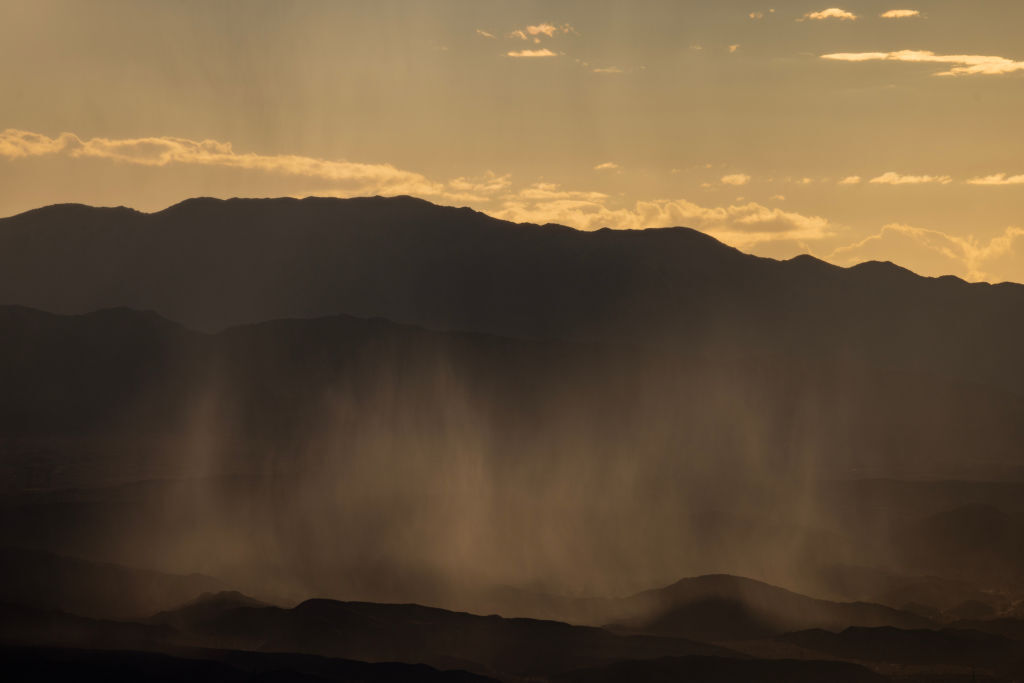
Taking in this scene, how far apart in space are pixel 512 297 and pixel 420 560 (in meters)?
84.6

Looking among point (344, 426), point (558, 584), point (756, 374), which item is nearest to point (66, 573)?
point (558, 584)

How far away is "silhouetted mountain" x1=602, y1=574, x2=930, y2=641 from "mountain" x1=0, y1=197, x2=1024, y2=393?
285 ft

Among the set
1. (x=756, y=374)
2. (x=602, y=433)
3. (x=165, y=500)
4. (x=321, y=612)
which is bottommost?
(x=321, y=612)

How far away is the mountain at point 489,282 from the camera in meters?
144

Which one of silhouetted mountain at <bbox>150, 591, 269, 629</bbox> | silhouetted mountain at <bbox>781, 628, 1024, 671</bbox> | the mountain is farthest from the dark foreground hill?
silhouetted mountain at <bbox>781, 628, 1024, 671</bbox>

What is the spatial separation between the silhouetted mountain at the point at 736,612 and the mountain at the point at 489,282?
86923mm

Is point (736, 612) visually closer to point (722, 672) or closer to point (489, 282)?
point (722, 672)

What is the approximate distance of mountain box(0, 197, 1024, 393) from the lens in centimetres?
14438

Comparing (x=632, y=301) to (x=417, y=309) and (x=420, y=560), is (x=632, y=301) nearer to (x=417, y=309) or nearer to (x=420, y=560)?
(x=417, y=309)

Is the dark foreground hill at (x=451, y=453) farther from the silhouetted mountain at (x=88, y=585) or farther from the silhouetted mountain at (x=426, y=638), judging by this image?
the silhouetted mountain at (x=426, y=638)

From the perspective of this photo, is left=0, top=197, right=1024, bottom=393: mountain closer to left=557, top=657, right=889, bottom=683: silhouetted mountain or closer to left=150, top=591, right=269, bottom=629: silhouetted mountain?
left=150, top=591, right=269, bottom=629: silhouetted mountain

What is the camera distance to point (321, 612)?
48.8m

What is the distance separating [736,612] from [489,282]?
103 meters

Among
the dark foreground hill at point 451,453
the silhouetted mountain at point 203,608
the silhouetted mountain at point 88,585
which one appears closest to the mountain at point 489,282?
the dark foreground hill at point 451,453
